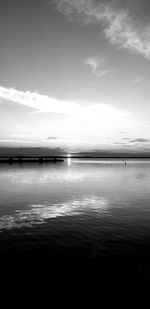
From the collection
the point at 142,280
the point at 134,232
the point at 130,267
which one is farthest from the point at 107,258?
the point at 134,232

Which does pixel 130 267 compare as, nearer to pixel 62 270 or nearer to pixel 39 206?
pixel 62 270

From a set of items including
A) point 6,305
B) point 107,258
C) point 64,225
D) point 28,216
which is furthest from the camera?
point 28,216

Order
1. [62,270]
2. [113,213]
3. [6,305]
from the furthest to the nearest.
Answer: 1. [113,213]
2. [62,270]
3. [6,305]

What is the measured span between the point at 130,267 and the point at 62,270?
10.5 feet

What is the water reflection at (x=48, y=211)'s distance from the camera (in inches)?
660

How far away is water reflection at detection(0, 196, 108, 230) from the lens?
55.0ft

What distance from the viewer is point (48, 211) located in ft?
67.4

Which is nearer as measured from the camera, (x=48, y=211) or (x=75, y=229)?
(x=75, y=229)

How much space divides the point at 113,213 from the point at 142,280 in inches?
441

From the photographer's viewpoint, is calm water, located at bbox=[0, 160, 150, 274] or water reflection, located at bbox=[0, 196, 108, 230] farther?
water reflection, located at bbox=[0, 196, 108, 230]

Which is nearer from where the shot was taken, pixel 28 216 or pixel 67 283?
pixel 67 283

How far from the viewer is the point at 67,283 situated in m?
8.70

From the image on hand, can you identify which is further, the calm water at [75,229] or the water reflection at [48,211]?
the water reflection at [48,211]

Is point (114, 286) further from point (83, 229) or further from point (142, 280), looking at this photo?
point (83, 229)
